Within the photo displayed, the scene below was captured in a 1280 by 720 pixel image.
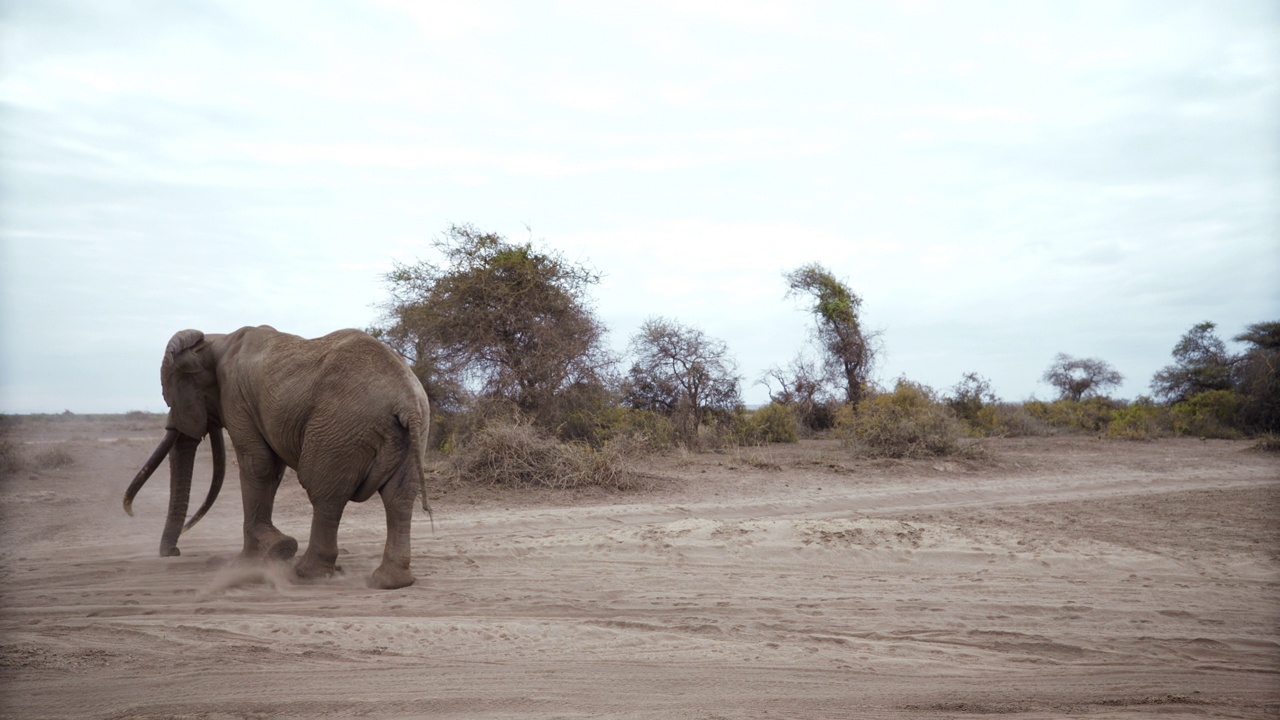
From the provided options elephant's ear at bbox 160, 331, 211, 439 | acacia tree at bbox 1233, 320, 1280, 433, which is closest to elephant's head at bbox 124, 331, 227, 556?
elephant's ear at bbox 160, 331, 211, 439

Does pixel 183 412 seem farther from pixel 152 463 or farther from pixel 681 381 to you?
pixel 681 381

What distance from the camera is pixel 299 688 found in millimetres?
3818

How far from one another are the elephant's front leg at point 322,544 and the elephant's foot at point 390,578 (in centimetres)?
45

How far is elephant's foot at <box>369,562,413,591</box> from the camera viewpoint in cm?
574

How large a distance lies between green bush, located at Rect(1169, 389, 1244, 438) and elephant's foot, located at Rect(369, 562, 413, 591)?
23124 millimetres

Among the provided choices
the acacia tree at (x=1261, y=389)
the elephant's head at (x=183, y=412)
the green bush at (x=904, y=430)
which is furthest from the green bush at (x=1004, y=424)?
the elephant's head at (x=183, y=412)

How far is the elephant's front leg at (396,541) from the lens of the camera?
576 centimetres

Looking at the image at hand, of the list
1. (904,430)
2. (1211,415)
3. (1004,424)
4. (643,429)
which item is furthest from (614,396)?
(1211,415)

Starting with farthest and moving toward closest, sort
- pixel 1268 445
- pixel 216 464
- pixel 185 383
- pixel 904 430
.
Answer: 1. pixel 1268 445
2. pixel 904 430
3. pixel 216 464
4. pixel 185 383

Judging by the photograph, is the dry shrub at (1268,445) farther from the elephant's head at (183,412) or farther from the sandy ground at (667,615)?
the elephant's head at (183,412)

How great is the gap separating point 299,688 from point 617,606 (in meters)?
2.25

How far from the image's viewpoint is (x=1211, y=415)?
21656 millimetres

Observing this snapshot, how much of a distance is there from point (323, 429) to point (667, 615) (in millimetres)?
3075

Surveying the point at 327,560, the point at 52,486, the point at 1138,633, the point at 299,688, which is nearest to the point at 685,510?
the point at 327,560
